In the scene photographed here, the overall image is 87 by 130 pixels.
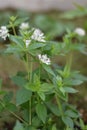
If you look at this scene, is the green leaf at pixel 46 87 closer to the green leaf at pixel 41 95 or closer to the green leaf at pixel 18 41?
the green leaf at pixel 41 95

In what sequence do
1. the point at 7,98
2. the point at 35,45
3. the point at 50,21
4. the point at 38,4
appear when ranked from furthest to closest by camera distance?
1. the point at 38,4
2. the point at 50,21
3. the point at 7,98
4. the point at 35,45

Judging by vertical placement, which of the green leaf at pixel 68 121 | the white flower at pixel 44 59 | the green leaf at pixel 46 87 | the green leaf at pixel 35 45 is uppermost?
the green leaf at pixel 35 45

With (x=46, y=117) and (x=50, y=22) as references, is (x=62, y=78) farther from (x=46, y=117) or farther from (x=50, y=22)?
(x=50, y=22)

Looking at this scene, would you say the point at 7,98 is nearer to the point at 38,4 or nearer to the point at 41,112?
the point at 41,112

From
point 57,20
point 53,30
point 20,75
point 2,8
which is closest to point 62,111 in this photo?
Answer: point 20,75

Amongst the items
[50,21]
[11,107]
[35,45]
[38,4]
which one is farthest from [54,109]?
[38,4]

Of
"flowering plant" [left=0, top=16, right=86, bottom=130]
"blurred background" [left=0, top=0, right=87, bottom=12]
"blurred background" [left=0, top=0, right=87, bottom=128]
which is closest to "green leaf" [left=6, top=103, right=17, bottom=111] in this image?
"flowering plant" [left=0, top=16, right=86, bottom=130]

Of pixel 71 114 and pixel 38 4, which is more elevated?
pixel 38 4

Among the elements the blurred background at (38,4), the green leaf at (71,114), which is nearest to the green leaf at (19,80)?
the green leaf at (71,114)
